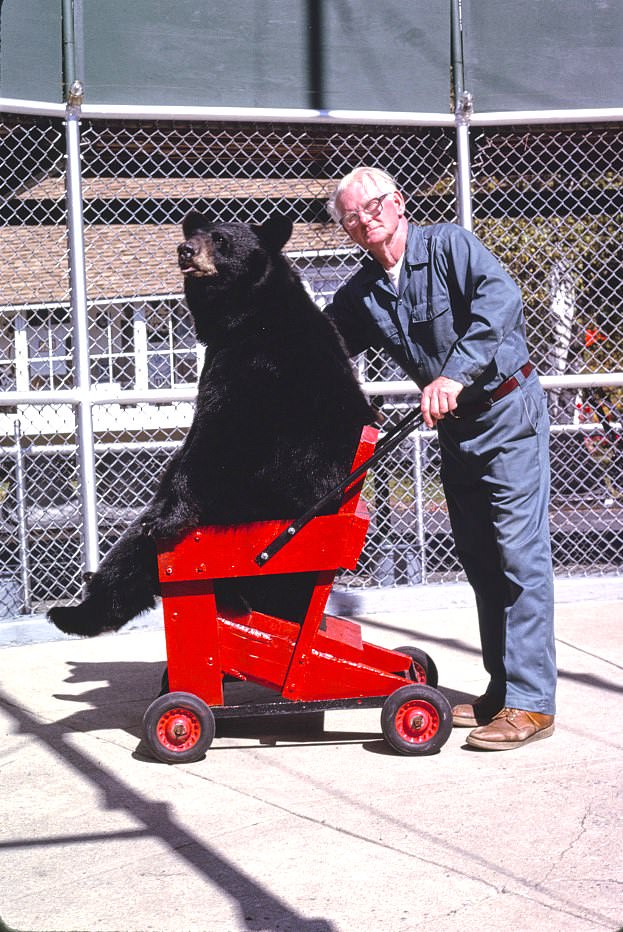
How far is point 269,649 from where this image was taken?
363 cm

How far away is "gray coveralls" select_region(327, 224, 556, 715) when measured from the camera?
141 inches

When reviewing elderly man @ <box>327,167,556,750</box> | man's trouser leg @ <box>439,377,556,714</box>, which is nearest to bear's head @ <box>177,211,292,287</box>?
elderly man @ <box>327,167,556,750</box>

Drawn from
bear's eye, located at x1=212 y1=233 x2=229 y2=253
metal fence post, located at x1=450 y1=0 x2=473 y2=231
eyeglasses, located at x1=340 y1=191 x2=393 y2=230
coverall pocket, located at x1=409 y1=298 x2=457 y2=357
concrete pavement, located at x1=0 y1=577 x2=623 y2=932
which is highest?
metal fence post, located at x1=450 y1=0 x2=473 y2=231

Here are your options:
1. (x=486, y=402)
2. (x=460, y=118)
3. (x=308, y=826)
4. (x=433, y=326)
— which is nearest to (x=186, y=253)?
(x=433, y=326)

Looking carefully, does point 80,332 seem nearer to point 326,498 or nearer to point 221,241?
point 221,241

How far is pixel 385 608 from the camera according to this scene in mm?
6066

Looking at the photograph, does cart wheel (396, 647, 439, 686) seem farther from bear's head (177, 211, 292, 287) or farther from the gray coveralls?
bear's head (177, 211, 292, 287)

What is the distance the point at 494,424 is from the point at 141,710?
5.87 ft

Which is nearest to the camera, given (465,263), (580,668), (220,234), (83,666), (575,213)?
(465,263)

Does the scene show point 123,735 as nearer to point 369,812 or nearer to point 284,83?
point 369,812

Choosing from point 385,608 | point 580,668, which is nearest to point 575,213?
point 385,608

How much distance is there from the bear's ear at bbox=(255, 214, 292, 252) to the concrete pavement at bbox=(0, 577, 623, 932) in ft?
5.73

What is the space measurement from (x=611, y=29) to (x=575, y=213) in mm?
2720

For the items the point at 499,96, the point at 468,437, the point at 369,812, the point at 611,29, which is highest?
the point at 611,29
